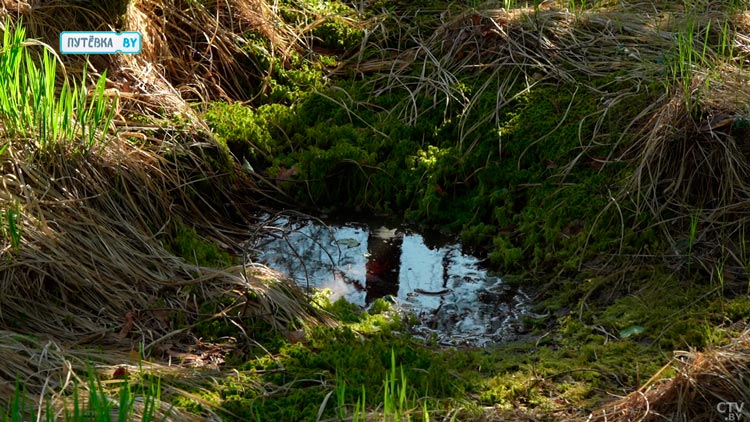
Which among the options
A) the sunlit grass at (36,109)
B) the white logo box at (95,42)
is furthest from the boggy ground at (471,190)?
the sunlit grass at (36,109)

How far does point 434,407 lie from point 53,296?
1340 mm

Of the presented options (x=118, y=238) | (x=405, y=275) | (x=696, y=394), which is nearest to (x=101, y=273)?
(x=118, y=238)

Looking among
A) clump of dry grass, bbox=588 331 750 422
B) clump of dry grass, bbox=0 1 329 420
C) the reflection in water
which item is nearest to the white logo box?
clump of dry grass, bbox=0 1 329 420

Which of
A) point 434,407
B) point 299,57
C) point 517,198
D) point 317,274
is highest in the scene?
point 299,57

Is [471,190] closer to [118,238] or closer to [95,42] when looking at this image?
[118,238]

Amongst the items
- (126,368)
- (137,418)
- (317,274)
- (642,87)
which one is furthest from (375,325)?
(642,87)

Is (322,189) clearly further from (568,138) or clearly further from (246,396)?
(246,396)

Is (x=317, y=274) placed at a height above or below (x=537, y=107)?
below

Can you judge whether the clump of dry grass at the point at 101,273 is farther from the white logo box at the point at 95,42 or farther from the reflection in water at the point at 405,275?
the white logo box at the point at 95,42

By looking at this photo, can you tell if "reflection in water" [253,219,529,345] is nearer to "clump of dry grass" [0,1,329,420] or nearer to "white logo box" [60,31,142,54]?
"clump of dry grass" [0,1,329,420]

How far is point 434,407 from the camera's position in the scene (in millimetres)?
2760

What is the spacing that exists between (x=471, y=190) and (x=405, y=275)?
25.4 inches

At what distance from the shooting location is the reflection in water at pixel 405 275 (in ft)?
11.5

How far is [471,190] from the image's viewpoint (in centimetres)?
428
